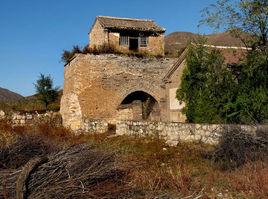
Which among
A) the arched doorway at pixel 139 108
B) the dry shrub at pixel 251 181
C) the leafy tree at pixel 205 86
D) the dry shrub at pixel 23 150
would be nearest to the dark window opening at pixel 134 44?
the arched doorway at pixel 139 108


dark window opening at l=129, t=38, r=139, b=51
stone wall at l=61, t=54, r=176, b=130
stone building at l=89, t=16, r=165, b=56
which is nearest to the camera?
stone wall at l=61, t=54, r=176, b=130

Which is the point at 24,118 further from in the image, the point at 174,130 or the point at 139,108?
the point at 174,130

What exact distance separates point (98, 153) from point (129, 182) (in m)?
0.84

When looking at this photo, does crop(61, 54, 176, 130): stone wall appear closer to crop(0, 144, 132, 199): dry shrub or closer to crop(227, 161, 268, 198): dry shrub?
crop(227, 161, 268, 198): dry shrub

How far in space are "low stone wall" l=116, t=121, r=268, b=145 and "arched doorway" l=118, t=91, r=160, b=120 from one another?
18.6 feet

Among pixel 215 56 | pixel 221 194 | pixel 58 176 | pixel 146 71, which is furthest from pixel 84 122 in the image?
pixel 58 176

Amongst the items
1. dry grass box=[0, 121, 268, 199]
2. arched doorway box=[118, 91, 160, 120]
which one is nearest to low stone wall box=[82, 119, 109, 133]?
arched doorway box=[118, 91, 160, 120]

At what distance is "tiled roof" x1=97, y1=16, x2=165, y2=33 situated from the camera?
32.3m

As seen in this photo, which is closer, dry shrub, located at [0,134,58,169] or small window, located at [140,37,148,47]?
dry shrub, located at [0,134,58,169]

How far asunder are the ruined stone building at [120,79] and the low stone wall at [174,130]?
5.96 metres

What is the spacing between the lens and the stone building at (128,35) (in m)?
32.2

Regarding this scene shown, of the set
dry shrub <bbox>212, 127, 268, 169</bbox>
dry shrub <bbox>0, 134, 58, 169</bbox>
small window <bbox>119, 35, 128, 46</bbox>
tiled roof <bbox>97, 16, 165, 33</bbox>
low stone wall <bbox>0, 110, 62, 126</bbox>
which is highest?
tiled roof <bbox>97, 16, 165, 33</bbox>

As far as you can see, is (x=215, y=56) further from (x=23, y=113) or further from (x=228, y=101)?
(x=23, y=113)

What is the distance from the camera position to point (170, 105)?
26.2 meters
